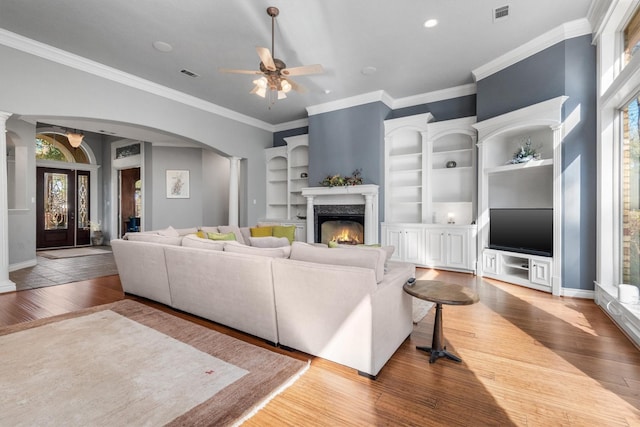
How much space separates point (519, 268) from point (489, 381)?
117 inches

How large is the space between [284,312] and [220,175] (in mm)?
7448

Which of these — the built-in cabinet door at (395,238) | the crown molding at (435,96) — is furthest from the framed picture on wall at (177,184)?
the crown molding at (435,96)

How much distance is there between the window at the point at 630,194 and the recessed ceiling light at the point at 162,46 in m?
5.43

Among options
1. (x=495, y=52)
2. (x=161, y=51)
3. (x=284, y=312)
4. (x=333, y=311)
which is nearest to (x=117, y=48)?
(x=161, y=51)

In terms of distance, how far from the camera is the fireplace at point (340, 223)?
237 inches

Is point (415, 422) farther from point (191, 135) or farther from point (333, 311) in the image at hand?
point (191, 135)

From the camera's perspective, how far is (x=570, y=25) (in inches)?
141

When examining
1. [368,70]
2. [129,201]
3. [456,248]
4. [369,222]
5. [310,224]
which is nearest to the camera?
[368,70]

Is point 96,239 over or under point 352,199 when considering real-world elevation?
under

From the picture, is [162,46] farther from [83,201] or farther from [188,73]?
[83,201]

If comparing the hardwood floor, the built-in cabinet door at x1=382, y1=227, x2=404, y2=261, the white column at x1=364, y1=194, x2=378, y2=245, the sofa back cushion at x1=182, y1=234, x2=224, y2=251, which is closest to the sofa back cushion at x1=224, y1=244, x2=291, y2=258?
the sofa back cushion at x1=182, y1=234, x2=224, y2=251

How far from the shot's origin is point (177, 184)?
826cm

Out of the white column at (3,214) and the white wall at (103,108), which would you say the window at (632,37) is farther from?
the white column at (3,214)

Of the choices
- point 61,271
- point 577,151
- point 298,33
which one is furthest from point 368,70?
point 61,271
